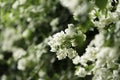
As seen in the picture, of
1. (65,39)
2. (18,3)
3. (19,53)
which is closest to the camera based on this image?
(65,39)

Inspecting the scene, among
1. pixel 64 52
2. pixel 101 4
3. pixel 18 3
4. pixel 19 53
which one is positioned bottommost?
pixel 101 4

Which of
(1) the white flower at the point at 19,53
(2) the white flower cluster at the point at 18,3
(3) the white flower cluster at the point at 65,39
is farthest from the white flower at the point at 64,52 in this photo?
(1) the white flower at the point at 19,53

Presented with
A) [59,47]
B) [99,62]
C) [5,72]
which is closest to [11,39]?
[5,72]

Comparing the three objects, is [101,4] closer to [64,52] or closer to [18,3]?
[64,52]

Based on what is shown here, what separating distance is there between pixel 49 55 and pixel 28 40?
14.7 inches

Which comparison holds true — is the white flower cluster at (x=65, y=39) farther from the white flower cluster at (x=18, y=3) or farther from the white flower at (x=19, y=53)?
the white flower at (x=19, y=53)

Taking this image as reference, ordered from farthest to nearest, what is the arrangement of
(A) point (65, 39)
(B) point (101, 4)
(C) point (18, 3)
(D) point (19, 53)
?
1. (D) point (19, 53)
2. (C) point (18, 3)
3. (A) point (65, 39)
4. (B) point (101, 4)

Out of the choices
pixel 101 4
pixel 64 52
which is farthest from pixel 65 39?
pixel 101 4

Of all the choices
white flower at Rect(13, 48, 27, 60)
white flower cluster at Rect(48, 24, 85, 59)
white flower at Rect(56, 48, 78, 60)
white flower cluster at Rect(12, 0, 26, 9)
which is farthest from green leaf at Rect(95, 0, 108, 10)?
white flower at Rect(13, 48, 27, 60)

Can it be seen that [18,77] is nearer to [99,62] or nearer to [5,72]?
[5,72]

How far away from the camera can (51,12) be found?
3182 millimetres

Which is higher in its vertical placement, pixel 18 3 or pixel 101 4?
pixel 18 3

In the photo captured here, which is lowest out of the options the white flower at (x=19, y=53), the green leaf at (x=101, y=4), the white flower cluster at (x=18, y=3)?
the green leaf at (x=101, y=4)

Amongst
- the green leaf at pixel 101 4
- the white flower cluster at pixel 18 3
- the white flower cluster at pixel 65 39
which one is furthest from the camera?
the white flower cluster at pixel 18 3
